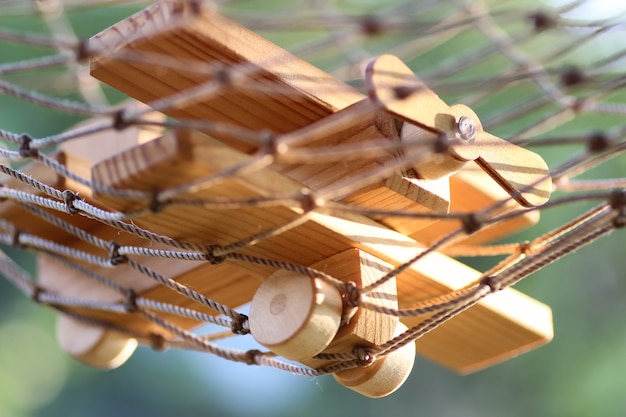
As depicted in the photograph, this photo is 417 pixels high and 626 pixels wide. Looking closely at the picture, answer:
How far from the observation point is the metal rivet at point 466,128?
77 cm

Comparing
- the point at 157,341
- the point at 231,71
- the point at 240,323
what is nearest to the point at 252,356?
the point at 240,323

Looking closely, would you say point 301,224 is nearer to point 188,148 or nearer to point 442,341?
point 188,148

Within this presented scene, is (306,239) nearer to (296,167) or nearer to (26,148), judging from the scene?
Result: (296,167)

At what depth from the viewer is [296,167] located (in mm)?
792

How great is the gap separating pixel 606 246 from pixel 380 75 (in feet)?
8.62

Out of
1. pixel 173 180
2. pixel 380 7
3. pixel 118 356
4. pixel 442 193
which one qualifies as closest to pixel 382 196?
pixel 442 193

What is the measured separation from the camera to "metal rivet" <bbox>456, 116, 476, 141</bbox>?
769 millimetres

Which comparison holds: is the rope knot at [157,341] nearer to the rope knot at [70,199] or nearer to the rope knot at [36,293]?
the rope knot at [36,293]

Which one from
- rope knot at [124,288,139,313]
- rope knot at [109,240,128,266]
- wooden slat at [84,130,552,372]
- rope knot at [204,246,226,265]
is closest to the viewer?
wooden slat at [84,130,552,372]

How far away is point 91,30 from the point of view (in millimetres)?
2881

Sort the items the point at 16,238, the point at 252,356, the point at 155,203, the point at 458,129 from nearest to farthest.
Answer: the point at 155,203, the point at 458,129, the point at 252,356, the point at 16,238

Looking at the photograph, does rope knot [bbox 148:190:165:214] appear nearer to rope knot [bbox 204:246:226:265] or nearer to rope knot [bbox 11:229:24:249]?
rope knot [bbox 204:246:226:265]

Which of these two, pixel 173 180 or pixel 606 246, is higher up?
pixel 606 246

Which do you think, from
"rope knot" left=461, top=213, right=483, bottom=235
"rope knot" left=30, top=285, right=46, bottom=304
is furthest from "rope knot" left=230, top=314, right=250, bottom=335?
"rope knot" left=30, top=285, right=46, bottom=304
